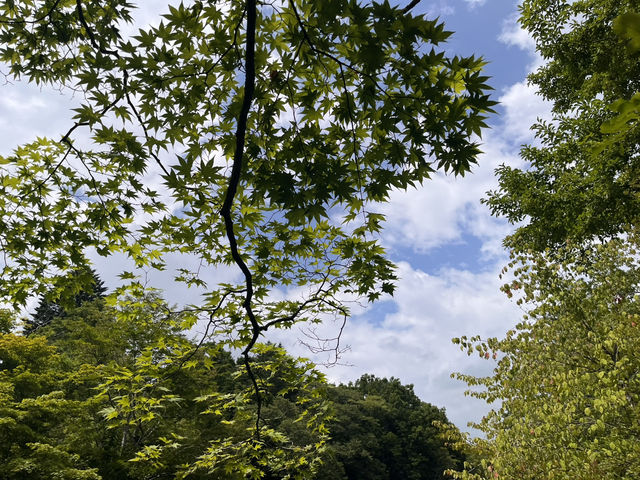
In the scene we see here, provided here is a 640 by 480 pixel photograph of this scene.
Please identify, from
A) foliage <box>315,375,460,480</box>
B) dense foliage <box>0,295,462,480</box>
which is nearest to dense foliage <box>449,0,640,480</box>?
dense foliage <box>0,295,462,480</box>

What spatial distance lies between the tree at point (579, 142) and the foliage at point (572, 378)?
0.78m

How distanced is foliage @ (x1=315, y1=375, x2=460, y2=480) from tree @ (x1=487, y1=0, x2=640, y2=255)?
2352cm

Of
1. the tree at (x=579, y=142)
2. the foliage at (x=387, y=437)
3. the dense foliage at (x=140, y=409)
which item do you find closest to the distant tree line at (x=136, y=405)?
the dense foliage at (x=140, y=409)

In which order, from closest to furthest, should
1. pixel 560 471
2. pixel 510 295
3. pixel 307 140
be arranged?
pixel 307 140 → pixel 560 471 → pixel 510 295

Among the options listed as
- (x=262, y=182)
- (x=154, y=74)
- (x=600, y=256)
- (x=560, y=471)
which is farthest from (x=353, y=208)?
(x=600, y=256)

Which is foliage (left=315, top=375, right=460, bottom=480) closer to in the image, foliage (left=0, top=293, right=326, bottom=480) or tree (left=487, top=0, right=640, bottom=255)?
foliage (left=0, top=293, right=326, bottom=480)

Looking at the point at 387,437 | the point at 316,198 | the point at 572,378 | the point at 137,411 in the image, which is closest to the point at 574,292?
the point at 572,378

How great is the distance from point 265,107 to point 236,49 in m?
0.51

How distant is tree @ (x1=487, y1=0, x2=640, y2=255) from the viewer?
26.2ft

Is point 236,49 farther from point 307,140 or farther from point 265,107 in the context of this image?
point 307,140

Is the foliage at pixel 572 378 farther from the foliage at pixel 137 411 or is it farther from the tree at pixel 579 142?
the foliage at pixel 137 411

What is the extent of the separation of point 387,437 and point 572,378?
106 feet

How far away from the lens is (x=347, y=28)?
8.79ft

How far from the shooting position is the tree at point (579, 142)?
26.2ft
